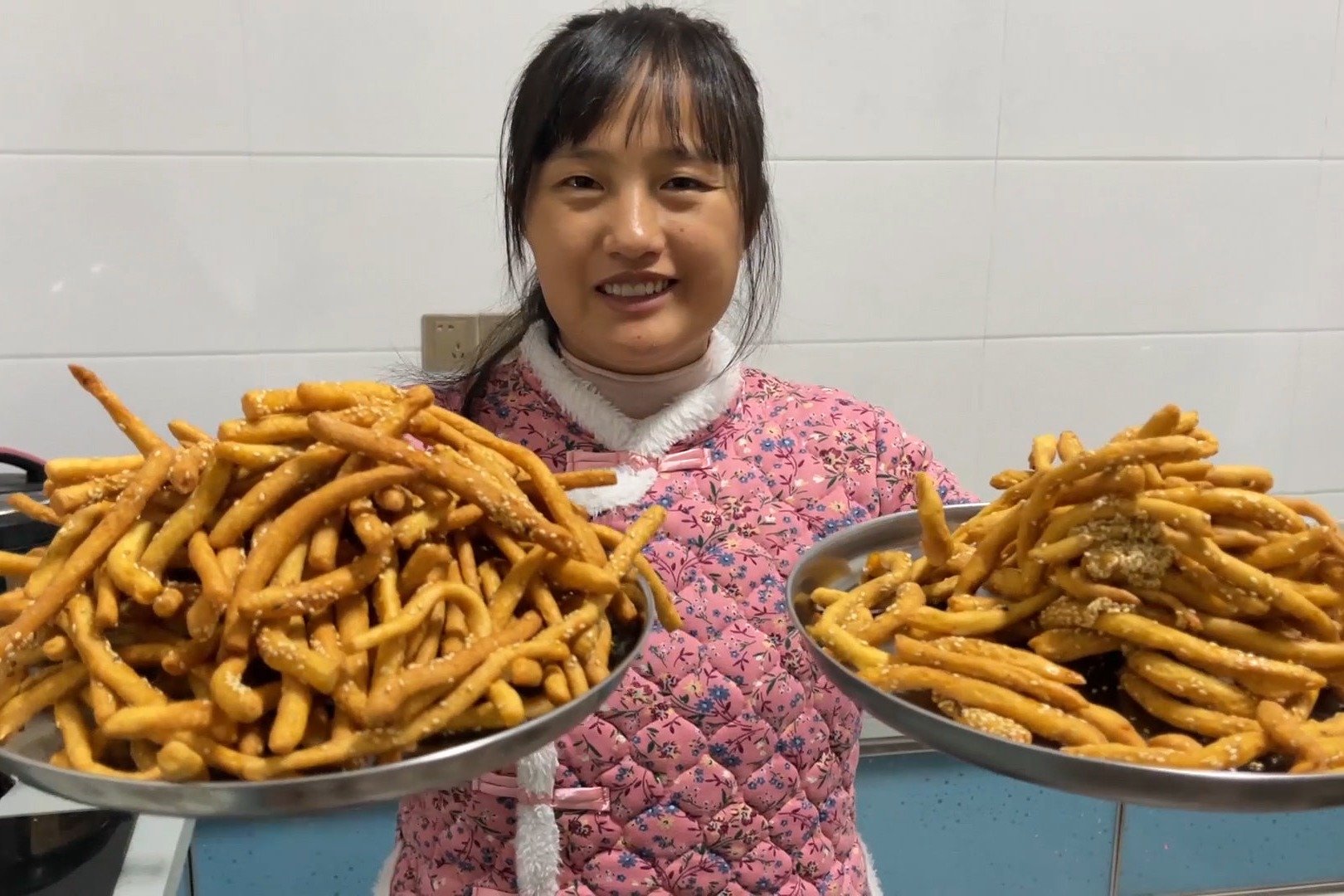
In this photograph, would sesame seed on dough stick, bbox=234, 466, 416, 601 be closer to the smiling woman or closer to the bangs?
the smiling woman

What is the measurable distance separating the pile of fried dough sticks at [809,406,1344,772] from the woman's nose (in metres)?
0.37

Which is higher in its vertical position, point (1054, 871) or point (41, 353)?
point (41, 353)

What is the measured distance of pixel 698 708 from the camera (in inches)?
41.1

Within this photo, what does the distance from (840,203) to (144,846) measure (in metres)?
1.47

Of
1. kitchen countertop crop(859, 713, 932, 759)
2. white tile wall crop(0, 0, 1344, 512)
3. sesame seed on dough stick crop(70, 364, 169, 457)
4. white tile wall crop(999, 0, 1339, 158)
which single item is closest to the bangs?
sesame seed on dough stick crop(70, 364, 169, 457)

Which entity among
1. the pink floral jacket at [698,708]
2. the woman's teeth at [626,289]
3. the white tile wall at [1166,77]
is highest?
the white tile wall at [1166,77]

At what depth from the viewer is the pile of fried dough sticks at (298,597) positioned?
22.5 inches

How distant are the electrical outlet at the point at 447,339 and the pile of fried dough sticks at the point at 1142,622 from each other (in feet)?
3.81

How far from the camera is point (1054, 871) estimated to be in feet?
7.06

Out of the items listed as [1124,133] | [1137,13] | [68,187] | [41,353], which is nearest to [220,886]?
[41,353]

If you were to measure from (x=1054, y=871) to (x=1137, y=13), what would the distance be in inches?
A: 69.3

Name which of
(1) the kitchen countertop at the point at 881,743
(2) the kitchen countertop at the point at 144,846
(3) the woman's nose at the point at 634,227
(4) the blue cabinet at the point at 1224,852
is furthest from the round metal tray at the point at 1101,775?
(4) the blue cabinet at the point at 1224,852

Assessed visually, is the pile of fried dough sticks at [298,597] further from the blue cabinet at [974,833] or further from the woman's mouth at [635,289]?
the blue cabinet at [974,833]

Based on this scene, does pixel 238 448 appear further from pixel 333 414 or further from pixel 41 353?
pixel 41 353
